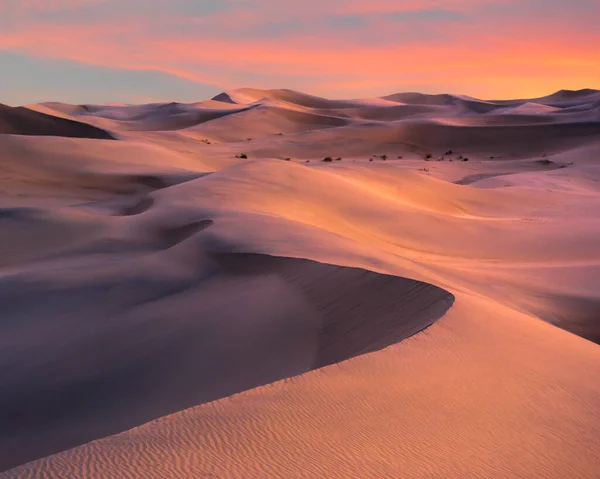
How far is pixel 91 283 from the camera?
6.15 m

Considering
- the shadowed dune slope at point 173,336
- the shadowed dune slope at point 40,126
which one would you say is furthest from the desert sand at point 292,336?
the shadowed dune slope at point 40,126

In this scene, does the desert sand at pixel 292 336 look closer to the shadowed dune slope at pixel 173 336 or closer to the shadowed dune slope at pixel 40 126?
the shadowed dune slope at pixel 173 336

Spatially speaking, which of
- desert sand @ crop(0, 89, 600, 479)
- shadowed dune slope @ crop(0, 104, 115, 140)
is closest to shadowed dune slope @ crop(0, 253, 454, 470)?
desert sand @ crop(0, 89, 600, 479)

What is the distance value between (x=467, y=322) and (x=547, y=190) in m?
12.7

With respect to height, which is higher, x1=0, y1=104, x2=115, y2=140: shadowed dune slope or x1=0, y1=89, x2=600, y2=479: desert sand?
x1=0, y1=89, x2=600, y2=479: desert sand

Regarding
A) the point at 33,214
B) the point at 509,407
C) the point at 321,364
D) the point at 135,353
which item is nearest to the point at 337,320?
the point at 321,364

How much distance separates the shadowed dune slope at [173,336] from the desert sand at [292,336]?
17 mm

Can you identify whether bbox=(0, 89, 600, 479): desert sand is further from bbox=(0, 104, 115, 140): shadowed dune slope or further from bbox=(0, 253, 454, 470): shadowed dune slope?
bbox=(0, 104, 115, 140): shadowed dune slope

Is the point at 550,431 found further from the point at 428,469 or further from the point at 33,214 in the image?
the point at 33,214

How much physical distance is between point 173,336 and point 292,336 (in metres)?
0.83

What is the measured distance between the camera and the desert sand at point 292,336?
265 centimetres

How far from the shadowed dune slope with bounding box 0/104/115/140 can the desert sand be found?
20969mm

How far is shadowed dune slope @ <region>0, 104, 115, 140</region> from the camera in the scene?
1273 inches

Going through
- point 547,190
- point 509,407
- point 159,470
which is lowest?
point 547,190
